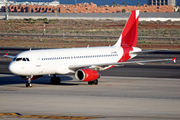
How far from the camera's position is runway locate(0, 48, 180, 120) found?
23609 millimetres

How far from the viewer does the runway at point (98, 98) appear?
23.6 meters

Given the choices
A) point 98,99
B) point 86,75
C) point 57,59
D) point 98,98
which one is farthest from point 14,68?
point 98,99

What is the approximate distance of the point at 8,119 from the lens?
22109 mm

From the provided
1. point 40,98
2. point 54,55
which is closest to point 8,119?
point 40,98

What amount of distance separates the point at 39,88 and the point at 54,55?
3798 millimetres

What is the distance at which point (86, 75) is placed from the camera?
35750 mm

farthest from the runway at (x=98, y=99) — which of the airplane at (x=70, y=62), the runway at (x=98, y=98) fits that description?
the airplane at (x=70, y=62)

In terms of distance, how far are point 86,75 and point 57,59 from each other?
12.2ft

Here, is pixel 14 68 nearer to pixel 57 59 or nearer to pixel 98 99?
pixel 57 59

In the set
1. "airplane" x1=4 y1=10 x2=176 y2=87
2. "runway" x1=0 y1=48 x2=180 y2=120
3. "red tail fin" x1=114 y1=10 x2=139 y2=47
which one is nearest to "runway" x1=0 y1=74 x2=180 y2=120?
"runway" x1=0 y1=48 x2=180 y2=120

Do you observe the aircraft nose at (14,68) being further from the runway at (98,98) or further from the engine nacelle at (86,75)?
the engine nacelle at (86,75)

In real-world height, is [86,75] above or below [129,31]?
below

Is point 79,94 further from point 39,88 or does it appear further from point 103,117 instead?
point 103,117

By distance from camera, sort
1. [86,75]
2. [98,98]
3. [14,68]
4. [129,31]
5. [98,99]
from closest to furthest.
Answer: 1. [98,99]
2. [98,98]
3. [14,68]
4. [86,75]
5. [129,31]
